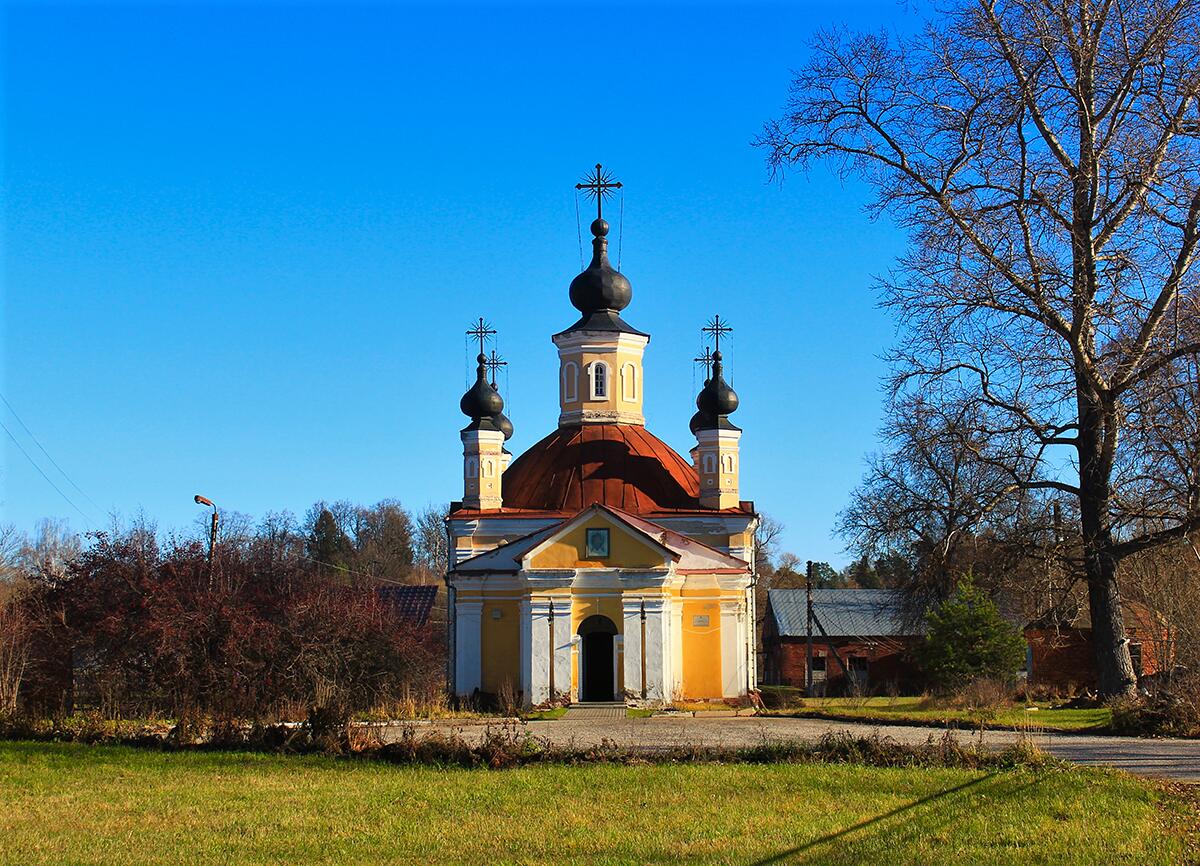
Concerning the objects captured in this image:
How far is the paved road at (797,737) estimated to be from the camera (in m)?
16.3

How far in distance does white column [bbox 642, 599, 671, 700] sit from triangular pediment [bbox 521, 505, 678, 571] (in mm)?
1029

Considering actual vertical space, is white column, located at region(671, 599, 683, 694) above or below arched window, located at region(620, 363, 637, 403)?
below

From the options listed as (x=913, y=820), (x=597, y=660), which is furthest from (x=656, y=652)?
(x=913, y=820)

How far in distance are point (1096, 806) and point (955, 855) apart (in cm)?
251

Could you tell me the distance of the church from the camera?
1344 inches

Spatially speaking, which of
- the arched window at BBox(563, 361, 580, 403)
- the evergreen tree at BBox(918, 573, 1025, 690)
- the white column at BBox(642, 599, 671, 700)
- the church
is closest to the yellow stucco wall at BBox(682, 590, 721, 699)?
the church

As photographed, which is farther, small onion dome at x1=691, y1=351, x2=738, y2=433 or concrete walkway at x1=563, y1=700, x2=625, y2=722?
small onion dome at x1=691, y1=351, x2=738, y2=433

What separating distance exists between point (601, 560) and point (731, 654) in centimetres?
453

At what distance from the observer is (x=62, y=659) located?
25.2 m

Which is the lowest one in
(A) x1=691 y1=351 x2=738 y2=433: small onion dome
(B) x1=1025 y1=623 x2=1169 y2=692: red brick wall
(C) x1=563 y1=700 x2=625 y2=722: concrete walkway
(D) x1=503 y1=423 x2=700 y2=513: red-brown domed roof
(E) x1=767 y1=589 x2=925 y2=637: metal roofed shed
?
(C) x1=563 y1=700 x2=625 y2=722: concrete walkway

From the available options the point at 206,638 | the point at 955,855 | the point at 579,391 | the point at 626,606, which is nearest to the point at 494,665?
the point at 626,606

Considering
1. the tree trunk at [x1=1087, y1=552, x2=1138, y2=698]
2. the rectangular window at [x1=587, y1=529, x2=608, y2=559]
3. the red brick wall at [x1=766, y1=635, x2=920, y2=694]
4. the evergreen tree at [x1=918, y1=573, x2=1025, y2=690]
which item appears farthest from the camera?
the red brick wall at [x1=766, y1=635, x2=920, y2=694]

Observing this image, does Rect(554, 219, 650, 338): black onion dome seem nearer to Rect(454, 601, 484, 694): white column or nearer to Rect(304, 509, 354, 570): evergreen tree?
Rect(454, 601, 484, 694): white column

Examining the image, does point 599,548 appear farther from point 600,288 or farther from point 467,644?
point 600,288
